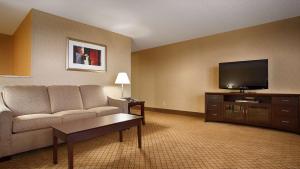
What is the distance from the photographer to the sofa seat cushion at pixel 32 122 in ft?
6.96

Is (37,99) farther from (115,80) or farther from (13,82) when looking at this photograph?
(115,80)

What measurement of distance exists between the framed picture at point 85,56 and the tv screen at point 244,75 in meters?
3.08

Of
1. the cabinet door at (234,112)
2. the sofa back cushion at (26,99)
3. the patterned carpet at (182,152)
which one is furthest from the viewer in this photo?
the cabinet door at (234,112)

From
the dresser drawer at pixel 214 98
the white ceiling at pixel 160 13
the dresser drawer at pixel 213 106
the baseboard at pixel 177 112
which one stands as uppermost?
the white ceiling at pixel 160 13

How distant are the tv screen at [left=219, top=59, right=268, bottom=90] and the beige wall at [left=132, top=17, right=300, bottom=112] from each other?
279mm

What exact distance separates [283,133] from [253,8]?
98.5 inches

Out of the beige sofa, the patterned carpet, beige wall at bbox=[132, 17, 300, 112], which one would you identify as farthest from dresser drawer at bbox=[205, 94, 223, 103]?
the beige sofa

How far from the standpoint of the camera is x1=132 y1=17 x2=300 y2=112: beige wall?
3.60 meters

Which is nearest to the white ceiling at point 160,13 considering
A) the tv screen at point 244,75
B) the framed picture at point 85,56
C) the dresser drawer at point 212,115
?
the framed picture at point 85,56

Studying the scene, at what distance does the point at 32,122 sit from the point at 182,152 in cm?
212

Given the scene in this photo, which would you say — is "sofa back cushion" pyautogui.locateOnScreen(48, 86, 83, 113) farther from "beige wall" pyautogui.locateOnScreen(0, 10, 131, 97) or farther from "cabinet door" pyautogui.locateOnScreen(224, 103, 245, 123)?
"cabinet door" pyautogui.locateOnScreen(224, 103, 245, 123)

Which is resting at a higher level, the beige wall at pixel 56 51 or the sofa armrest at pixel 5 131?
the beige wall at pixel 56 51

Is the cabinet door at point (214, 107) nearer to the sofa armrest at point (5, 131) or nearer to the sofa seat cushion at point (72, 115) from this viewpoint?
the sofa seat cushion at point (72, 115)

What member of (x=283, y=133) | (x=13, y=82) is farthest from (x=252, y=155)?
(x=13, y=82)
